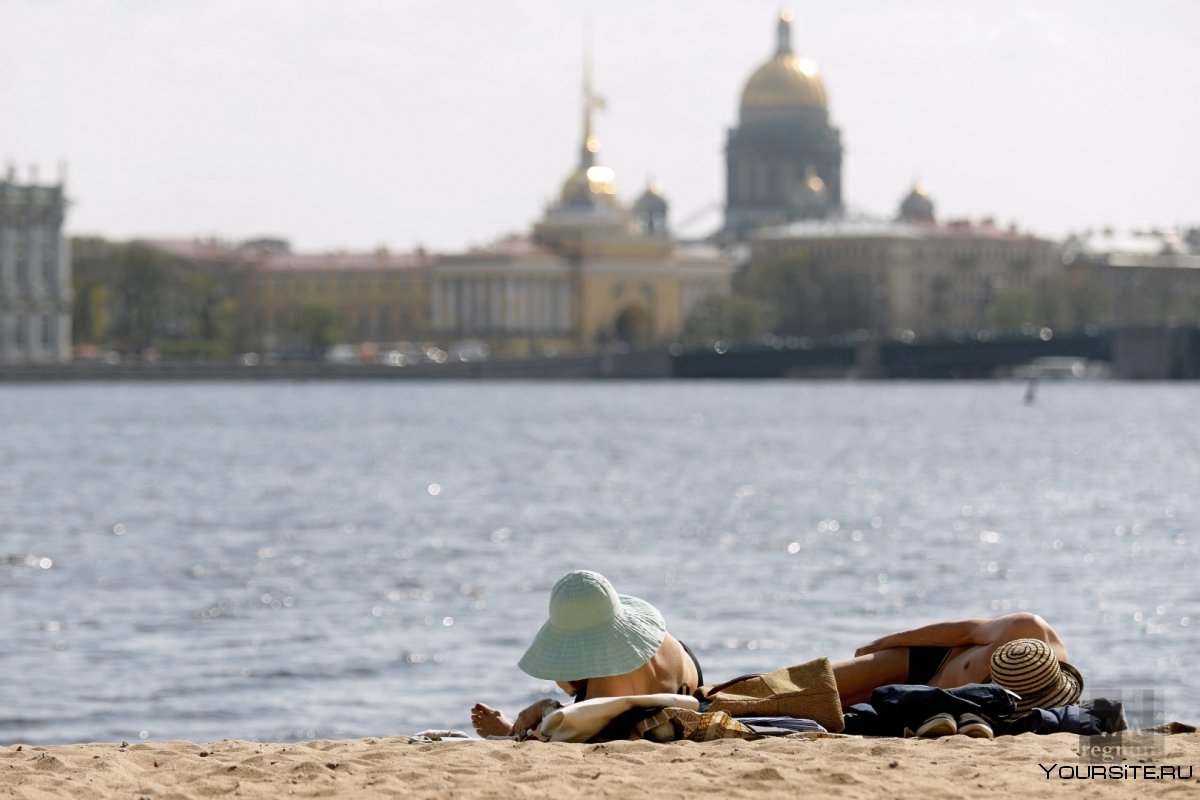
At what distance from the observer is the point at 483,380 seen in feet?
387

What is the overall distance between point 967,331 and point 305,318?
35941 mm

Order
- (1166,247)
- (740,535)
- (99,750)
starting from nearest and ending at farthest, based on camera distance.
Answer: (99,750) → (740,535) → (1166,247)

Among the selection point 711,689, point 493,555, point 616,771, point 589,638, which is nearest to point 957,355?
point 493,555

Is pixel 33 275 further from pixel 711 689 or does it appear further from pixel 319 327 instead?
pixel 711 689

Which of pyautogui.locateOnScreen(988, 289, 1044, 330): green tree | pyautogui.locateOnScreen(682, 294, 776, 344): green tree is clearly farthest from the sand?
pyautogui.locateOnScreen(988, 289, 1044, 330): green tree

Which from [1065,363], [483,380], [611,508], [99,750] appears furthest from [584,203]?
[99,750]

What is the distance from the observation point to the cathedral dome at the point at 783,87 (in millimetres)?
157875

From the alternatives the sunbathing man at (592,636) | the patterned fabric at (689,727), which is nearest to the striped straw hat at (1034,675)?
the patterned fabric at (689,727)

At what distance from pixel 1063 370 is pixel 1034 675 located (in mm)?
104590

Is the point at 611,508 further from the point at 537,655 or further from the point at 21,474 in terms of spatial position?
the point at 537,655

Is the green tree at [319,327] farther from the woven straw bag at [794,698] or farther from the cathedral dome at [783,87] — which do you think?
the woven straw bag at [794,698]

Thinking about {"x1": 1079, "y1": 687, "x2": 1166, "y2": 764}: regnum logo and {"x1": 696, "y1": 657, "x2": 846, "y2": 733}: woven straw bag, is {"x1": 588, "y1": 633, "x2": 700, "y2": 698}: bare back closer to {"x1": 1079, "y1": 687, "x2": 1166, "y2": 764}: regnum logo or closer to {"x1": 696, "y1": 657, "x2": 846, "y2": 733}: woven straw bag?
{"x1": 696, "y1": 657, "x2": 846, "y2": 733}: woven straw bag

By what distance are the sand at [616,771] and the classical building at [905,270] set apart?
419 feet

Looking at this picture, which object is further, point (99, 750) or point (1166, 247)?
point (1166, 247)
